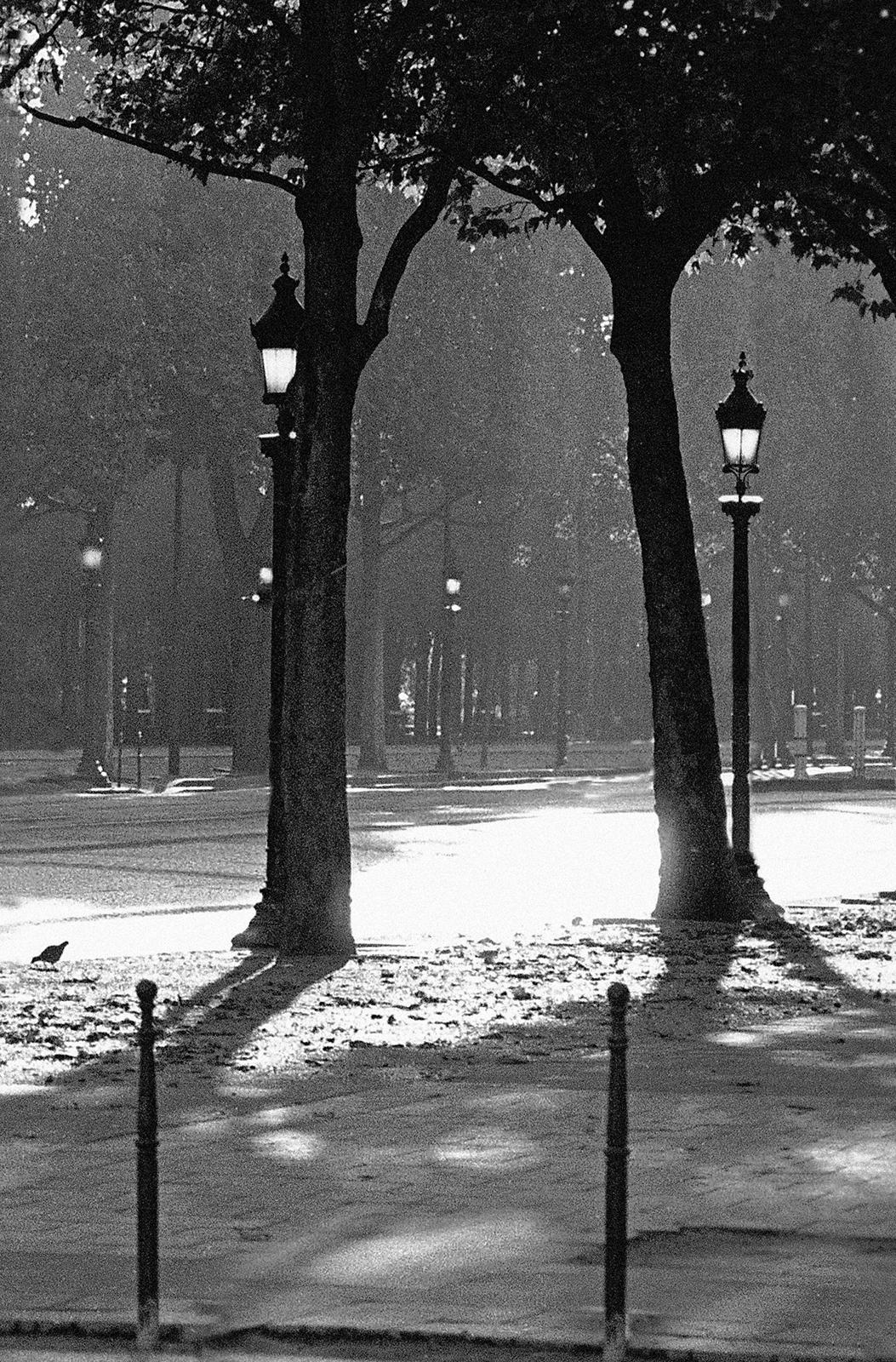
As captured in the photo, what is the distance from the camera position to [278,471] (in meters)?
19.1

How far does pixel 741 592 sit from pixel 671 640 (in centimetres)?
221

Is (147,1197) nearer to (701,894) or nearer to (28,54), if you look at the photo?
(701,894)

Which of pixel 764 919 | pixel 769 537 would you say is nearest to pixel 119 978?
pixel 764 919

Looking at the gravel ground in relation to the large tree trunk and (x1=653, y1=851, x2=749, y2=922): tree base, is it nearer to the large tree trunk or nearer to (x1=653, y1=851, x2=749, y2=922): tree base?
the large tree trunk

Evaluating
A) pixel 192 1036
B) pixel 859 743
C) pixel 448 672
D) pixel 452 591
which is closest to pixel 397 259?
pixel 192 1036

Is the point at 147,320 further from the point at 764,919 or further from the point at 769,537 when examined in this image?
the point at 764,919

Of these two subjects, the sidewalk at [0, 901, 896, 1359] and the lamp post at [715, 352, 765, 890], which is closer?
the sidewalk at [0, 901, 896, 1359]

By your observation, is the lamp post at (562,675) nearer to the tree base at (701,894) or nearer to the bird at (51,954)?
Result: the tree base at (701,894)

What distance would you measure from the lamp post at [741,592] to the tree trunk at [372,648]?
A: 30.1m

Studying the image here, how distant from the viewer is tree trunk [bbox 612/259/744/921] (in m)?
18.8

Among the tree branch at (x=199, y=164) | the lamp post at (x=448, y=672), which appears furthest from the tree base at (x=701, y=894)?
the lamp post at (x=448, y=672)

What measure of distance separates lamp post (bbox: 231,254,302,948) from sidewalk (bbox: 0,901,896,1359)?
249cm

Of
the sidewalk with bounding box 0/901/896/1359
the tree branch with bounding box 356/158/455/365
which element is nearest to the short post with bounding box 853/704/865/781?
the tree branch with bounding box 356/158/455/365

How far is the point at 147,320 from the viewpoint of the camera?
47.5 m
